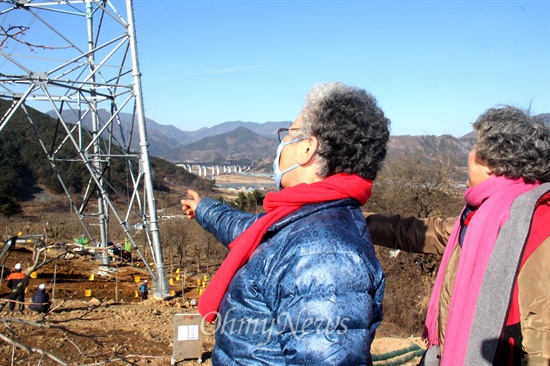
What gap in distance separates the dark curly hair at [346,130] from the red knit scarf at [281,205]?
0.05 m

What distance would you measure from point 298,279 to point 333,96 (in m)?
0.67

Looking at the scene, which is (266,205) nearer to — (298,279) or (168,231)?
(298,279)

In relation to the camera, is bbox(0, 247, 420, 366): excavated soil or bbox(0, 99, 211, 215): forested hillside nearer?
bbox(0, 247, 420, 366): excavated soil

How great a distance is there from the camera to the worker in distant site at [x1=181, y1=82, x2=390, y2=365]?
129 cm

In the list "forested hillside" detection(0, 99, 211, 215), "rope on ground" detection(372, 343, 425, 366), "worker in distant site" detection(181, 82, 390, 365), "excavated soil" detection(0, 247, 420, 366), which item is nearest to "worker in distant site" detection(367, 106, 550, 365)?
"worker in distant site" detection(181, 82, 390, 365)

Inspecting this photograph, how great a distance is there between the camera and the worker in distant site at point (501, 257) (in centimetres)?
167

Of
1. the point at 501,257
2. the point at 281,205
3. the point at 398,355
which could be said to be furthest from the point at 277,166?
the point at 398,355

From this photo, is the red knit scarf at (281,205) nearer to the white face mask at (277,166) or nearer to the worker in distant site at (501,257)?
the white face mask at (277,166)

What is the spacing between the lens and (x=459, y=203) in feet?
48.7

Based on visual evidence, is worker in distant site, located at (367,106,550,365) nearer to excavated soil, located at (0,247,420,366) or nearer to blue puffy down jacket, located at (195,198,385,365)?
blue puffy down jacket, located at (195,198,385,365)

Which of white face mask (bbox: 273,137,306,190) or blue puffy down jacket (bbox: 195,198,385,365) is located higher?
white face mask (bbox: 273,137,306,190)

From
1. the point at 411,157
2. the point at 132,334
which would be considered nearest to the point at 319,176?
the point at 132,334

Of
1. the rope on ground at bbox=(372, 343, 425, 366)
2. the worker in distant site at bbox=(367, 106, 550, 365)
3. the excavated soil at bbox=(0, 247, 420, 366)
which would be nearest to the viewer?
the worker in distant site at bbox=(367, 106, 550, 365)

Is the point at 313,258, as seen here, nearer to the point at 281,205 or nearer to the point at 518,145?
the point at 281,205
